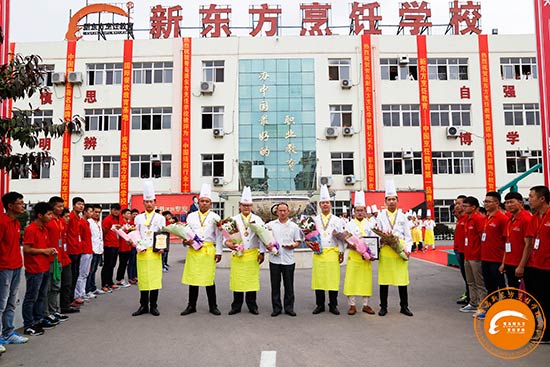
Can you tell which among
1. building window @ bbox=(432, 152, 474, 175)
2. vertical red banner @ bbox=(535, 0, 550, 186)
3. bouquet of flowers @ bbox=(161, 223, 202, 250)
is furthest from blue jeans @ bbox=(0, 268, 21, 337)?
building window @ bbox=(432, 152, 474, 175)

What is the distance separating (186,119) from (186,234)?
18436 mm

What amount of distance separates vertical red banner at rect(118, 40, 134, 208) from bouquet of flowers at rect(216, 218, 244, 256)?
18.3 m

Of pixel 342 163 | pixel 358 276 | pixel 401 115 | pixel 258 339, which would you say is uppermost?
pixel 401 115

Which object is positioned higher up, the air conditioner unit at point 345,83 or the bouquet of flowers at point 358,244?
the air conditioner unit at point 345,83

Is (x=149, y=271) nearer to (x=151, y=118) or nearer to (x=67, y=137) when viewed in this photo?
(x=151, y=118)

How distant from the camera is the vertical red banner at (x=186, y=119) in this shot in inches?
931

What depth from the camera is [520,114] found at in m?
24.0

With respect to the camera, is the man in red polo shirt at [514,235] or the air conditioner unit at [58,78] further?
the air conditioner unit at [58,78]

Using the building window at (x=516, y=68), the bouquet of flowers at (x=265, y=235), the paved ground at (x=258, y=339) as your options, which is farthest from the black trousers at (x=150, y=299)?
the building window at (x=516, y=68)

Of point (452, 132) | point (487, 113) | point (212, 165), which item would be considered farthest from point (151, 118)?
point (487, 113)

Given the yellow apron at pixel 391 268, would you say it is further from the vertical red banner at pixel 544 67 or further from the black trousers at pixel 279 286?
the vertical red banner at pixel 544 67

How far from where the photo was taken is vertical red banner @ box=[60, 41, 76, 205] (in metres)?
23.7

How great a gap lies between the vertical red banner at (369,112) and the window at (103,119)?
511 inches

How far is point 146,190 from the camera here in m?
6.70
